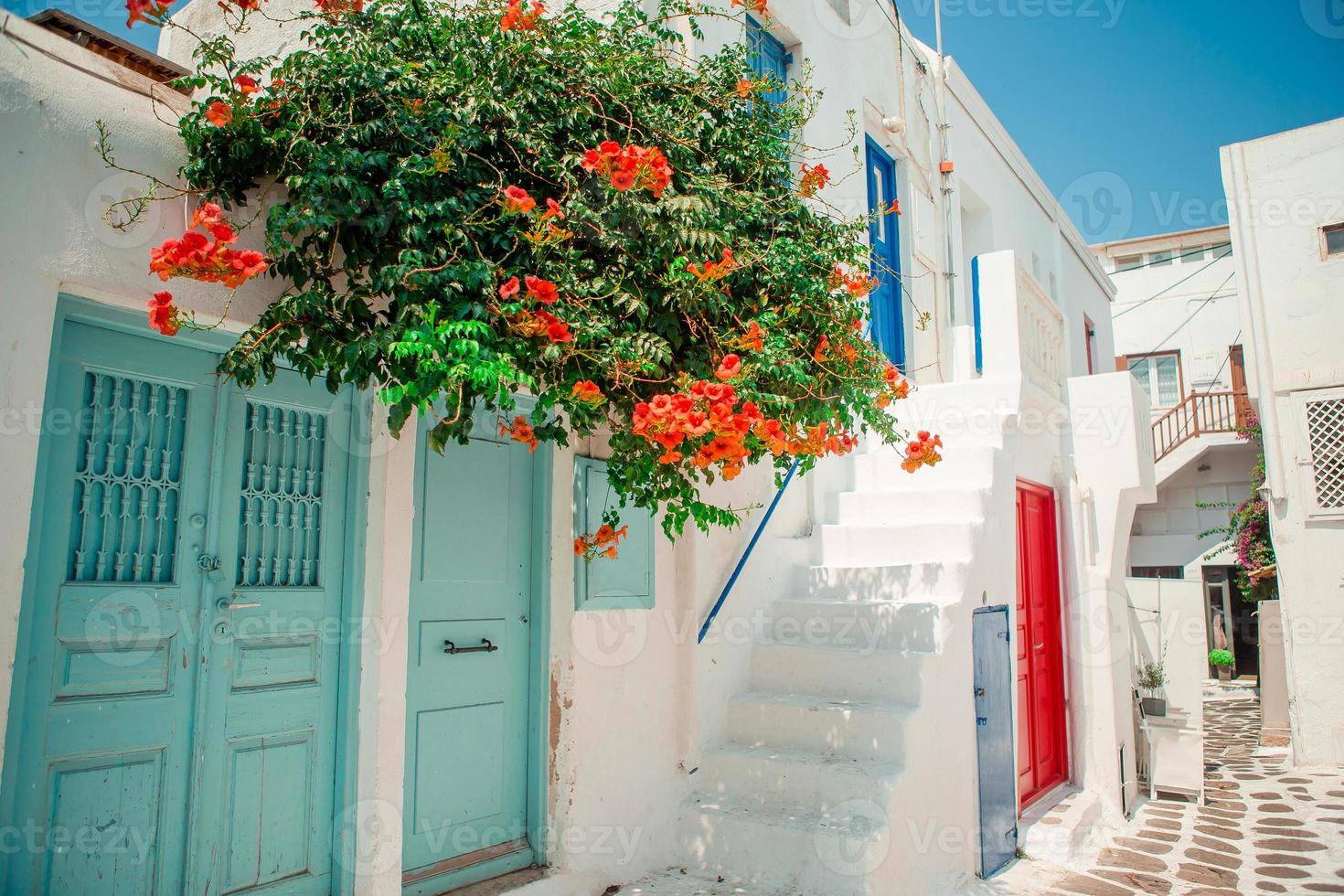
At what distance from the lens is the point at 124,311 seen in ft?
9.91

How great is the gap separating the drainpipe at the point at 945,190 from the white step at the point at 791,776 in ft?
19.4

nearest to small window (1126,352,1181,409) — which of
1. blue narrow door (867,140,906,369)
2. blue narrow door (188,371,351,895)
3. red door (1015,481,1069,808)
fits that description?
blue narrow door (867,140,906,369)

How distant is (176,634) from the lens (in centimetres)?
309

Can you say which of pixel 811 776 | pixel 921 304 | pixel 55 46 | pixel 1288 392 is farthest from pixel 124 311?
pixel 1288 392

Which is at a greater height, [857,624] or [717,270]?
[717,270]

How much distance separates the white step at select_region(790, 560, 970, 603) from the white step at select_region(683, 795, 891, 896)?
1523 mm

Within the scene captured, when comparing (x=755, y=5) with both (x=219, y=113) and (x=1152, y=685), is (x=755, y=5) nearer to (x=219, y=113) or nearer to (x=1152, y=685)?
(x=219, y=113)

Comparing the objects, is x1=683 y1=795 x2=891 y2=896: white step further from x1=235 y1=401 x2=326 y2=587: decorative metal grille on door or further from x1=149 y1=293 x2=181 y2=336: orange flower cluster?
x1=149 y1=293 x2=181 y2=336: orange flower cluster

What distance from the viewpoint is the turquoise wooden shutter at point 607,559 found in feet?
14.5

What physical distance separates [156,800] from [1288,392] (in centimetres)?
1211

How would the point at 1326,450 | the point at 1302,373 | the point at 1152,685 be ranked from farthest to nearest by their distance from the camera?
the point at 1302,373, the point at 1326,450, the point at 1152,685

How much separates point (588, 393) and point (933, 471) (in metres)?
3.83

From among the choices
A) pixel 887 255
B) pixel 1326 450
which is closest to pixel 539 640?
pixel 887 255

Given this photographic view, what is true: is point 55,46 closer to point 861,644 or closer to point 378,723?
point 378,723
